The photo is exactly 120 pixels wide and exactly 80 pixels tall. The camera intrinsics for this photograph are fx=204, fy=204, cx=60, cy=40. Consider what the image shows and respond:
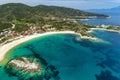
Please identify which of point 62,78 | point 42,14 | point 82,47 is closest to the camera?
point 62,78

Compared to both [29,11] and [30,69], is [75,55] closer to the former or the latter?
[30,69]

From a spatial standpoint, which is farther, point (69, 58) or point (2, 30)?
point (2, 30)

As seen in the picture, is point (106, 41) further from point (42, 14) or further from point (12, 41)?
point (42, 14)

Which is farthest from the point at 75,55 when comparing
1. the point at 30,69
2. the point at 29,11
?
the point at 29,11

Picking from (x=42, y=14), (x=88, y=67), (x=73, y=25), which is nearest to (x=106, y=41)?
(x=73, y=25)

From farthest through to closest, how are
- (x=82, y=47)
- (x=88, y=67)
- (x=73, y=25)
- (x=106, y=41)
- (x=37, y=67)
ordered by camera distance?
(x=73, y=25)
(x=106, y=41)
(x=82, y=47)
(x=88, y=67)
(x=37, y=67)

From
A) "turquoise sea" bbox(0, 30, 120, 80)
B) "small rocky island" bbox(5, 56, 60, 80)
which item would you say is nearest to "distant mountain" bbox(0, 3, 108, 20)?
"turquoise sea" bbox(0, 30, 120, 80)
